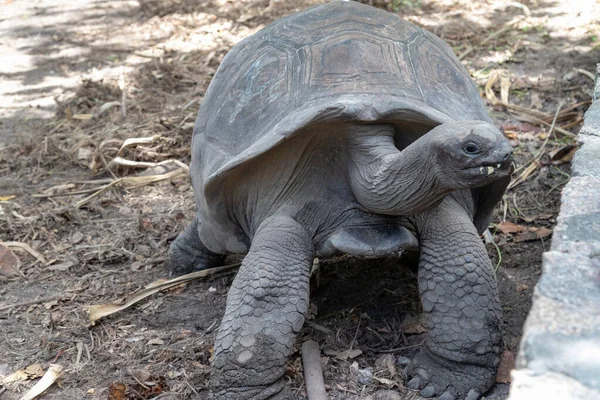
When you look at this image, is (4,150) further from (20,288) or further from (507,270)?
(507,270)

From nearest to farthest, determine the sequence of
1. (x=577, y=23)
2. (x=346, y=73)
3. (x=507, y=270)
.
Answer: (x=346, y=73) → (x=507, y=270) → (x=577, y=23)

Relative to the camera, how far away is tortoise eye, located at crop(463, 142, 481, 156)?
2400 mm

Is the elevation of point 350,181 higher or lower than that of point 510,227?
higher

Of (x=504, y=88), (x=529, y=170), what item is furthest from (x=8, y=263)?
(x=504, y=88)

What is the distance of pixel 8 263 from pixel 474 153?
265cm

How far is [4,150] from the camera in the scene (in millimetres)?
5473

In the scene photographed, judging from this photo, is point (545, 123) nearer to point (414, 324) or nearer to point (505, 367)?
point (414, 324)

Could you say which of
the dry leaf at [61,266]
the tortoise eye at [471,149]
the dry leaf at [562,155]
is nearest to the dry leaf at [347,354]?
the tortoise eye at [471,149]

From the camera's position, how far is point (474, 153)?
241 centimetres

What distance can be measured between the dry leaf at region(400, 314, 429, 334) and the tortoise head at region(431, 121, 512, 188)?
0.97 metres

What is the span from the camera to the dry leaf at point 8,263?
3992 millimetres

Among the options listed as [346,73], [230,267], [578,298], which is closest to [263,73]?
[346,73]

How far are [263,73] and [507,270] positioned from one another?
1477 mm

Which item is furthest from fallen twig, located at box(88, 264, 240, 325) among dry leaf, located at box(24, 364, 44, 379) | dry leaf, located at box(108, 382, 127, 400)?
dry leaf, located at box(108, 382, 127, 400)
